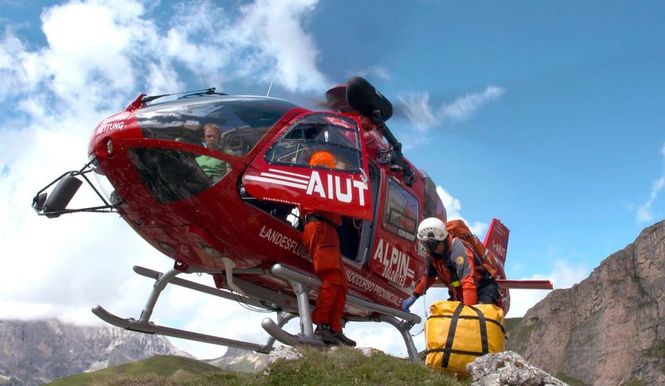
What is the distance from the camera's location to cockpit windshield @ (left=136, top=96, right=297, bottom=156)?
798cm

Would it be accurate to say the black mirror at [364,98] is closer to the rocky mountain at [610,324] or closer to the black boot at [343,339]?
the black boot at [343,339]

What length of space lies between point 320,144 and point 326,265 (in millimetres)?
1639

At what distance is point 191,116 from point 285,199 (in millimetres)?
1600

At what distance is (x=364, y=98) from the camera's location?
1050cm

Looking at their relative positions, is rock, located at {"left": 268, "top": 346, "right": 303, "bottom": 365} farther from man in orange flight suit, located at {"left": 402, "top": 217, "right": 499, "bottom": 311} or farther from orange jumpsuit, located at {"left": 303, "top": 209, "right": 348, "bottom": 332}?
man in orange flight suit, located at {"left": 402, "top": 217, "right": 499, "bottom": 311}

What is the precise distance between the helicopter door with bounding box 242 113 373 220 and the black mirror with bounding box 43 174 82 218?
104 inches

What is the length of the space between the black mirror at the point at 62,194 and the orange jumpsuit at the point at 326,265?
3286 millimetres

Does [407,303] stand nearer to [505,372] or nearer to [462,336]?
[462,336]

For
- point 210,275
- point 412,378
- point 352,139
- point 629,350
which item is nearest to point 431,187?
point 352,139

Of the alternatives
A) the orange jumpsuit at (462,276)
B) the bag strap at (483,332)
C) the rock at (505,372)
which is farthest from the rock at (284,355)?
the orange jumpsuit at (462,276)

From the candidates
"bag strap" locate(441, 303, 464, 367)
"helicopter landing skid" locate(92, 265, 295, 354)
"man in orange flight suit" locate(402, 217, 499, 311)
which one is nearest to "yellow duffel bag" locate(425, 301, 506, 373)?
"bag strap" locate(441, 303, 464, 367)

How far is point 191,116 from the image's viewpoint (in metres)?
8.16

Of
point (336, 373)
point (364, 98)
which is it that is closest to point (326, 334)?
point (336, 373)

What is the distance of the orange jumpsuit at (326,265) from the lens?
8344mm
